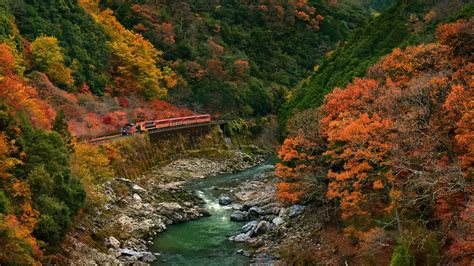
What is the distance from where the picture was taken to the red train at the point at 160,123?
154ft

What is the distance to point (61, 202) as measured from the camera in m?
24.8

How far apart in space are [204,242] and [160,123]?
954 inches

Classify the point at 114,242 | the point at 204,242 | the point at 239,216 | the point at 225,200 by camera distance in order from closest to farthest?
the point at 114,242 < the point at 204,242 < the point at 239,216 < the point at 225,200

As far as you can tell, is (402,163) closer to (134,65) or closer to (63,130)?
(63,130)

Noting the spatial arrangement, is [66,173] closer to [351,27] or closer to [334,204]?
[334,204]

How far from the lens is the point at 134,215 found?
107ft

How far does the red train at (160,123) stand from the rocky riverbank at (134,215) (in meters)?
4.54

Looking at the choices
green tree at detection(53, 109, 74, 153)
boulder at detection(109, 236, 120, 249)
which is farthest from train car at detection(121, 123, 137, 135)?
boulder at detection(109, 236, 120, 249)

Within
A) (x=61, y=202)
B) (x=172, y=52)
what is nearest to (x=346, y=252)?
(x=61, y=202)

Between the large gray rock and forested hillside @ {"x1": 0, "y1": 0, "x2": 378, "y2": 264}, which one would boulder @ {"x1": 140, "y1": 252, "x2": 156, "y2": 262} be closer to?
→ forested hillside @ {"x1": 0, "y1": 0, "x2": 378, "y2": 264}

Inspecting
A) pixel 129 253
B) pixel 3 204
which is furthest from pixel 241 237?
pixel 3 204

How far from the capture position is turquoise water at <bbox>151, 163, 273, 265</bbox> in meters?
26.7

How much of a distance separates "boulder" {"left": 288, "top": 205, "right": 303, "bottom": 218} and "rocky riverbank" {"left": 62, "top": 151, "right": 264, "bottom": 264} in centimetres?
663

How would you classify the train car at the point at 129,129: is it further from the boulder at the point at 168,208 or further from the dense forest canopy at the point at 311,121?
the boulder at the point at 168,208
